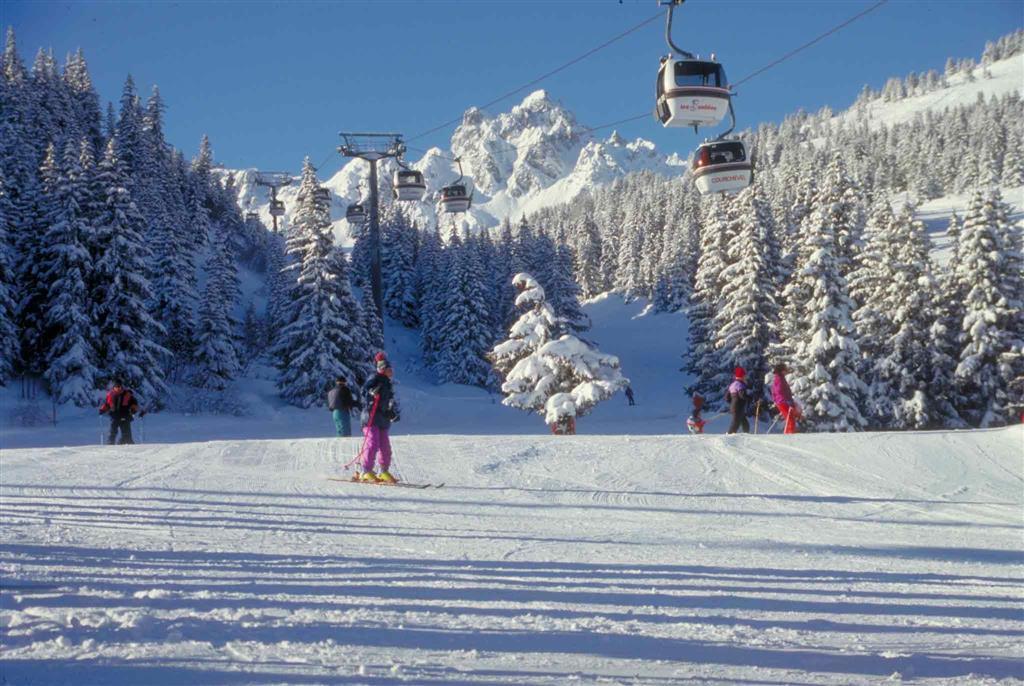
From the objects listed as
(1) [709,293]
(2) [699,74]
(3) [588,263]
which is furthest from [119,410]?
(3) [588,263]

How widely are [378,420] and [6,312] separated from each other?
30645 mm

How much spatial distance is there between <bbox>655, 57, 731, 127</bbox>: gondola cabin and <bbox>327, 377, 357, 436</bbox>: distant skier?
8.06 meters

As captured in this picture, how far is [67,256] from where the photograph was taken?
3250 centimetres

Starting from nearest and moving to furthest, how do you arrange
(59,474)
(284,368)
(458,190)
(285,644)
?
(285,644) < (59,474) < (458,190) < (284,368)

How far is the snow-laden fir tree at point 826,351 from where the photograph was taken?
93.3 ft

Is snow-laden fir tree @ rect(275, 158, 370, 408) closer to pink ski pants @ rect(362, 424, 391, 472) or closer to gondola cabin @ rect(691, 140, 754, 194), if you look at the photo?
gondola cabin @ rect(691, 140, 754, 194)

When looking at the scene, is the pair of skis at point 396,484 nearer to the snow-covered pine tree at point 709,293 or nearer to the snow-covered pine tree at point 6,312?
the snow-covered pine tree at point 709,293

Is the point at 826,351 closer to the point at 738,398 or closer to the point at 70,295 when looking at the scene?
the point at 738,398

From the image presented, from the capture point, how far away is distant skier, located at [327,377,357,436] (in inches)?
584

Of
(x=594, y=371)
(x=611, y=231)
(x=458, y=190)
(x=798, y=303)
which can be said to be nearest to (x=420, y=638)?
(x=594, y=371)

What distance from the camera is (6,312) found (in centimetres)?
3341

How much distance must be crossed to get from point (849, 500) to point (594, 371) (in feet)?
51.6

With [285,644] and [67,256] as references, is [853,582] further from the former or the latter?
[67,256]

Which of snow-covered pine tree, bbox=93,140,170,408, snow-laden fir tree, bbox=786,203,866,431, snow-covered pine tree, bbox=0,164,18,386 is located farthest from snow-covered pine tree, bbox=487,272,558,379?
snow-covered pine tree, bbox=0,164,18,386
